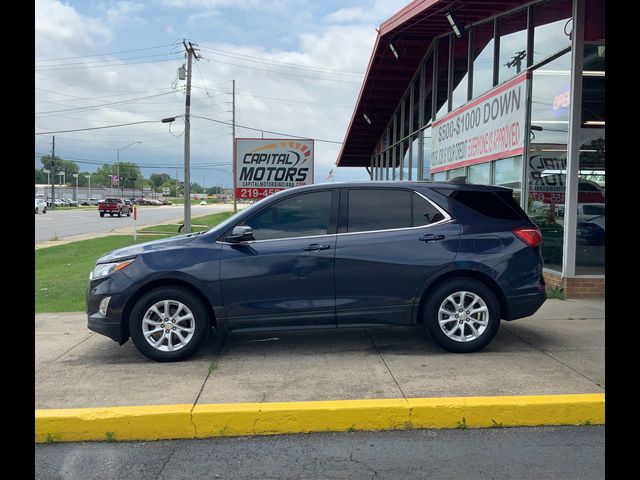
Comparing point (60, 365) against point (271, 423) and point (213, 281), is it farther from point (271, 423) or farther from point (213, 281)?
point (271, 423)

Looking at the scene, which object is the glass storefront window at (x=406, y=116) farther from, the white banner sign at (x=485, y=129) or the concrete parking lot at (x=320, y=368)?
the concrete parking lot at (x=320, y=368)

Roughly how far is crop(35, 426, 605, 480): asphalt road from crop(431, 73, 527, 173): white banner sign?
21.3 ft

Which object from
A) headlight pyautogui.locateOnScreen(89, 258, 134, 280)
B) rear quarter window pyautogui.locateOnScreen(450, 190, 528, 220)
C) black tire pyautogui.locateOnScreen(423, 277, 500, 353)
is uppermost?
rear quarter window pyautogui.locateOnScreen(450, 190, 528, 220)

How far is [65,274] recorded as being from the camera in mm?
12305

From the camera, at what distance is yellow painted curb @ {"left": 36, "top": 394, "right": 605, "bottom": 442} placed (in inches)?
160

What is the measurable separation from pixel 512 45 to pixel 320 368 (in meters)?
8.04

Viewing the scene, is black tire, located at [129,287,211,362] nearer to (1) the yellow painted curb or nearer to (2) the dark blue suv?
(2) the dark blue suv

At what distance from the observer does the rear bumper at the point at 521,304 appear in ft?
18.7

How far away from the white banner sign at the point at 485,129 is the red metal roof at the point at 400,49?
1746 mm

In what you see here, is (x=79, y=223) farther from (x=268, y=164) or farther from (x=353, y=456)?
(x=353, y=456)

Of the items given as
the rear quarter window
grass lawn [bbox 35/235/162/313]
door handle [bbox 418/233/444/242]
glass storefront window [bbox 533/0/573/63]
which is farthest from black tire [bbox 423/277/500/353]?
grass lawn [bbox 35/235/162/313]

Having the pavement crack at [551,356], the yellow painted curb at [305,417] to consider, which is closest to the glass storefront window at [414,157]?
the pavement crack at [551,356]

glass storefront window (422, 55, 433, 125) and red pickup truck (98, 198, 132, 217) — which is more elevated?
glass storefront window (422, 55, 433, 125)

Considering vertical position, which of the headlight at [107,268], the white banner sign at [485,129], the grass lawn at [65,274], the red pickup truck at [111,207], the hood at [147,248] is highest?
the white banner sign at [485,129]
